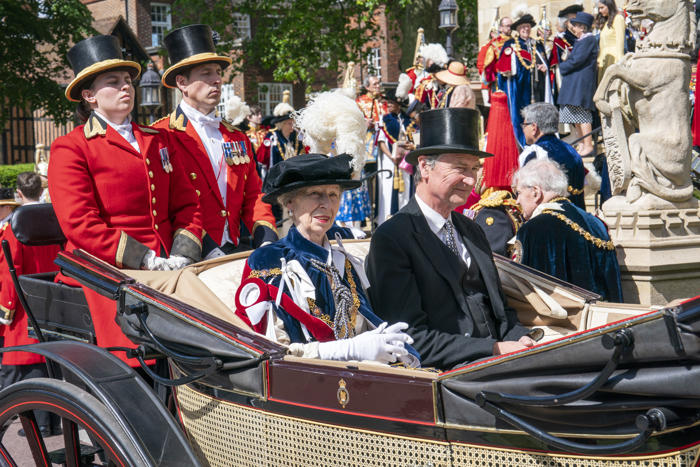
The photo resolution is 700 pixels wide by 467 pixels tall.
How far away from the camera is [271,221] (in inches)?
166

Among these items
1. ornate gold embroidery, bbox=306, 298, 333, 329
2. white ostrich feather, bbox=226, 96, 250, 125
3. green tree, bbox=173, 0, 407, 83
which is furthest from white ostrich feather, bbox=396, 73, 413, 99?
green tree, bbox=173, 0, 407, 83

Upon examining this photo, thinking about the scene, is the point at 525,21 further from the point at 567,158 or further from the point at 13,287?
the point at 13,287

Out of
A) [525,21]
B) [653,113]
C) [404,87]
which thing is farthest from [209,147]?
[525,21]

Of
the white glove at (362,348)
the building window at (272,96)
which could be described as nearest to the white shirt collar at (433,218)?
the white glove at (362,348)

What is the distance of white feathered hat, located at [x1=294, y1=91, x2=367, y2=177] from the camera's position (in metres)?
4.95

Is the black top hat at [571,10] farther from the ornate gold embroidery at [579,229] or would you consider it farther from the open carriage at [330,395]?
the open carriage at [330,395]

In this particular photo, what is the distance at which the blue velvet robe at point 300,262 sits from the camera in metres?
2.88

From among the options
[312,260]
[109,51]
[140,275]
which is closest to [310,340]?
[312,260]

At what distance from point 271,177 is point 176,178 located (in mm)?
937

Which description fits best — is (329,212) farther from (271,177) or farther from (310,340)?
(310,340)

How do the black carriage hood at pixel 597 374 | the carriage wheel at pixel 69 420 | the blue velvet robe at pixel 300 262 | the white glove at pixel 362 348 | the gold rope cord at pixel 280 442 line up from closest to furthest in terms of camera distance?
the black carriage hood at pixel 597 374 → the gold rope cord at pixel 280 442 → the carriage wheel at pixel 69 420 → the white glove at pixel 362 348 → the blue velvet robe at pixel 300 262

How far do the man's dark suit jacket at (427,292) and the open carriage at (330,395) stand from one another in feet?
1.82

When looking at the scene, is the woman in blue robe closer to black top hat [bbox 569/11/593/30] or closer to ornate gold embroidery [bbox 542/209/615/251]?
black top hat [bbox 569/11/593/30]

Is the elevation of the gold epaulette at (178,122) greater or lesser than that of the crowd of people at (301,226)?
greater
